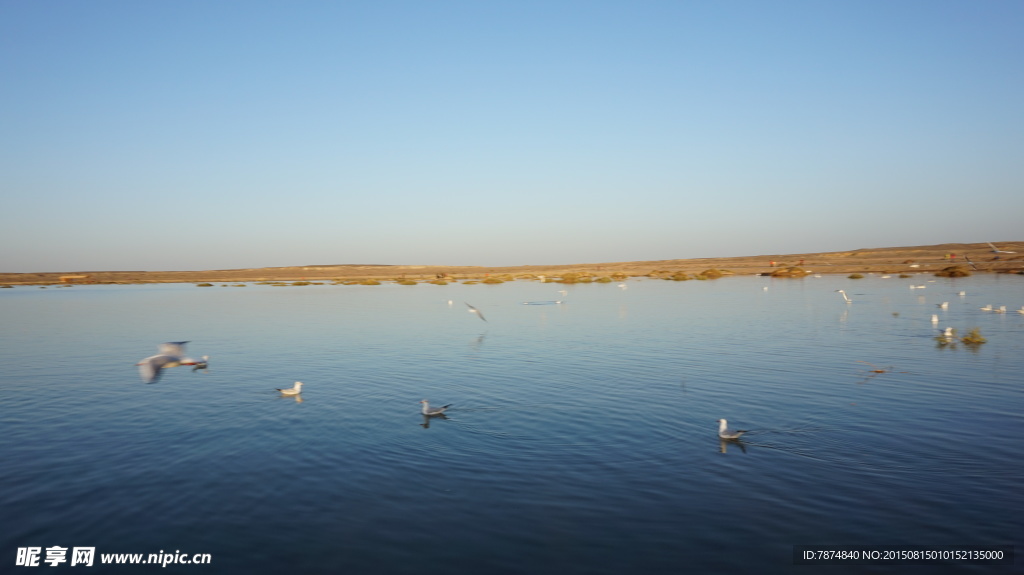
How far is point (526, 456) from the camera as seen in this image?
10.2m

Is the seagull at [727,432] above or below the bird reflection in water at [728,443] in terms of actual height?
above

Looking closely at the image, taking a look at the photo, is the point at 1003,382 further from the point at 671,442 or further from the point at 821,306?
the point at 821,306

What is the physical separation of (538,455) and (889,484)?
4881mm

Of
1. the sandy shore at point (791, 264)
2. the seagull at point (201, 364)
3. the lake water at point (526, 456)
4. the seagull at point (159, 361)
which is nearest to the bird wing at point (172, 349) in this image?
the seagull at point (159, 361)

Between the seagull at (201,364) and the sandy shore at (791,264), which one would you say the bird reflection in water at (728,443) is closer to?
the seagull at (201,364)

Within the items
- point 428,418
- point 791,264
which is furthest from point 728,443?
point 791,264

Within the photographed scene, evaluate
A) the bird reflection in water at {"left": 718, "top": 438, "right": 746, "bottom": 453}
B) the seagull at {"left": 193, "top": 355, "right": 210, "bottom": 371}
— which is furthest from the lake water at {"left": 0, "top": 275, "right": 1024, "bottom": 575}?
the seagull at {"left": 193, "top": 355, "right": 210, "bottom": 371}

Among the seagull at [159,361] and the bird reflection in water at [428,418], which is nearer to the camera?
the seagull at [159,361]

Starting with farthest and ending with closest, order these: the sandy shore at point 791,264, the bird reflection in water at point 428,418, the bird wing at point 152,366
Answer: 1. the sandy shore at point 791,264
2. the bird reflection in water at point 428,418
3. the bird wing at point 152,366

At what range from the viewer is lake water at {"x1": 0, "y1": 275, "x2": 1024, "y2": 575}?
7.15 metres

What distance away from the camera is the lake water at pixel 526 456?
7152 millimetres

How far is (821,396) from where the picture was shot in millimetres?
13852

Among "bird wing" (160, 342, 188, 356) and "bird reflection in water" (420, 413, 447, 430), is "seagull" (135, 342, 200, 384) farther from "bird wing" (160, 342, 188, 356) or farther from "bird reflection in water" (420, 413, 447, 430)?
"bird reflection in water" (420, 413, 447, 430)

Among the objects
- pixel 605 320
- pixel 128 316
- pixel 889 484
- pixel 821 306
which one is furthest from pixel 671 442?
pixel 128 316
